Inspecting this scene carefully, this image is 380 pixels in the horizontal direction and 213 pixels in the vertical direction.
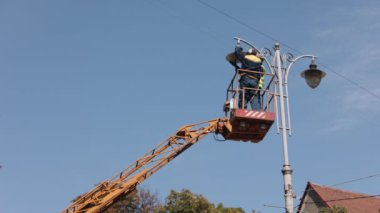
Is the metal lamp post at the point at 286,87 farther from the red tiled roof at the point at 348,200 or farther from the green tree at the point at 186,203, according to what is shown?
the red tiled roof at the point at 348,200

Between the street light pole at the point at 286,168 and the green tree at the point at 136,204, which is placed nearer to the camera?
the street light pole at the point at 286,168

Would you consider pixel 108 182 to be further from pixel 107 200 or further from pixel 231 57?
pixel 231 57

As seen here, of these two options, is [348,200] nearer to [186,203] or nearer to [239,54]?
[186,203]

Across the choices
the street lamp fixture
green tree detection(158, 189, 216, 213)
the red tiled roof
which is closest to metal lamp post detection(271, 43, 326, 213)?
the street lamp fixture

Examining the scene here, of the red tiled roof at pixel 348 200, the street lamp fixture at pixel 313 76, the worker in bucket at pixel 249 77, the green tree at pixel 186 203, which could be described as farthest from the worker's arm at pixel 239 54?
the red tiled roof at pixel 348 200

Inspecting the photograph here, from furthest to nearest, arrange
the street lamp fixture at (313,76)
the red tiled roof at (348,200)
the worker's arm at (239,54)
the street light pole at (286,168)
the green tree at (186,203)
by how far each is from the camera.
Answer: the red tiled roof at (348,200) < the green tree at (186,203) < the worker's arm at (239,54) < the street lamp fixture at (313,76) < the street light pole at (286,168)

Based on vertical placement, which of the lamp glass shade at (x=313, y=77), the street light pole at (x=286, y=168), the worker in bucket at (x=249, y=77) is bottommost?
the street light pole at (x=286, y=168)

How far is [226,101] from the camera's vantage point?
1644cm

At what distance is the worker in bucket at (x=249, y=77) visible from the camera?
15438 millimetres

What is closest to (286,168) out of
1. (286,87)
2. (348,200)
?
(286,87)

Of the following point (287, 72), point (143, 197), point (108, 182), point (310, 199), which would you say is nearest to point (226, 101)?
point (287, 72)

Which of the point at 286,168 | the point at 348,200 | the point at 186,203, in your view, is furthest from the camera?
the point at 348,200

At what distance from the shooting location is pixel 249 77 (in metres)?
15.5

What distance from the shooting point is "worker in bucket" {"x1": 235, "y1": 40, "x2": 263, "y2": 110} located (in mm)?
15438
